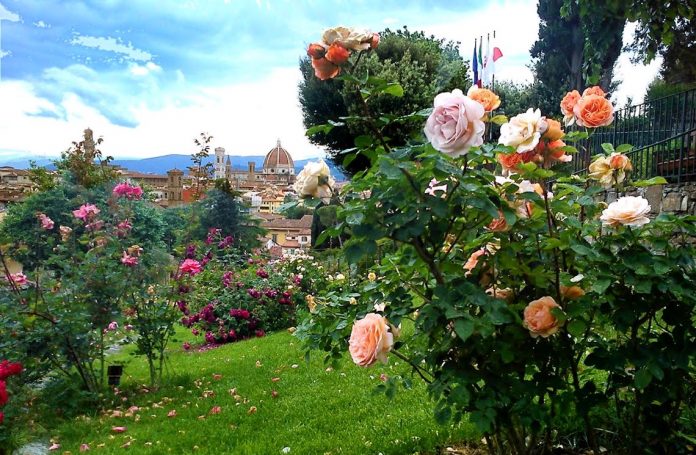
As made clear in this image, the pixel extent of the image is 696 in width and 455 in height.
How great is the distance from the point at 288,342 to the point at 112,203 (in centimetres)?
216

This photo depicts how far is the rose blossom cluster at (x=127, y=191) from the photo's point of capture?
4.17m

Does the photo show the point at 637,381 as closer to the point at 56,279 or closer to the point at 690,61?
the point at 56,279

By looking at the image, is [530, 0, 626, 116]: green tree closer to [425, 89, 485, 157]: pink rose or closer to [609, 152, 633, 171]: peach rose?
[609, 152, 633, 171]: peach rose

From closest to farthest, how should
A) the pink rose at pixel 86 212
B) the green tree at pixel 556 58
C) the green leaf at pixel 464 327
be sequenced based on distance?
the green leaf at pixel 464 327 → the pink rose at pixel 86 212 → the green tree at pixel 556 58

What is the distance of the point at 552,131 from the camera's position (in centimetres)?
146

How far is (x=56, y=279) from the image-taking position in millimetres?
4160

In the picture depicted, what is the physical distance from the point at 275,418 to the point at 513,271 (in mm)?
1986

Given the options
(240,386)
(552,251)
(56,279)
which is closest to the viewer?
(552,251)

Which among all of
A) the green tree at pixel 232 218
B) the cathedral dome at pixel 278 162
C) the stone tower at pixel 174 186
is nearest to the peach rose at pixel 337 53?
the green tree at pixel 232 218

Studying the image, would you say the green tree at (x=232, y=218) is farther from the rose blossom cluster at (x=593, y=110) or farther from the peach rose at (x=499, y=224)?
the peach rose at (x=499, y=224)

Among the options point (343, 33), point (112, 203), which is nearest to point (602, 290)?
point (343, 33)

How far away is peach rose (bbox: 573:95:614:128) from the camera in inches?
63.1

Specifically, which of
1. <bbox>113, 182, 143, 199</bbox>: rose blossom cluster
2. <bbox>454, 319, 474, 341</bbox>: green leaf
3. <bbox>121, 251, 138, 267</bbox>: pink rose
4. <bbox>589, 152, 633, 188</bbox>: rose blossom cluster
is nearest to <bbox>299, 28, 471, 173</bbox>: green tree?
<bbox>113, 182, 143, 199</bbox>: rose blossom cluster

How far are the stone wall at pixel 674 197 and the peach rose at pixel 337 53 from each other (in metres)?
4.51
